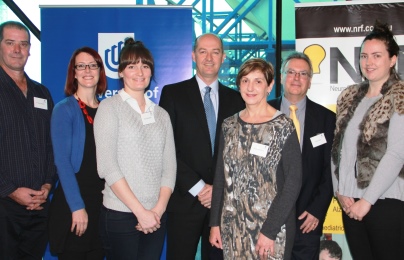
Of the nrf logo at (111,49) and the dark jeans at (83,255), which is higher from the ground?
the nrf logo at (111,49)

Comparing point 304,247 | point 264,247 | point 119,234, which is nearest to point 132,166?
point 119,234

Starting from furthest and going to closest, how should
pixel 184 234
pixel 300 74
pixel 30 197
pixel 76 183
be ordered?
1. pixel 300 74
2. pixel 184 234
3. pixel 30 197
4. pixel 76 183

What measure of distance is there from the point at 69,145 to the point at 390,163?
1.84m

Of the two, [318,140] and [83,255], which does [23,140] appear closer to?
[83,255]

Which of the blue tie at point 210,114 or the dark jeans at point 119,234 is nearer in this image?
the dark jeans at point 119,234

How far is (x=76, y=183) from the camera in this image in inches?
88.3

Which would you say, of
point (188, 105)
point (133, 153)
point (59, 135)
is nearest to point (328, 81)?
point (188, 105)

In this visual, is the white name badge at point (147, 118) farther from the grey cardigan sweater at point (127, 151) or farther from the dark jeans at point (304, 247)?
the dark jeans at point (304, 247)

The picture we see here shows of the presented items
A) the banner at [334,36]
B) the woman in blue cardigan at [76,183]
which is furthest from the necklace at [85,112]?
the banner at [334,36]

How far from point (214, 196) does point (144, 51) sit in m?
0.92

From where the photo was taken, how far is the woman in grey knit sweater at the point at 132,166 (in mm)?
2068

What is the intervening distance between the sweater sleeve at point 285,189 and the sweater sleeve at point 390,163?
0.56m

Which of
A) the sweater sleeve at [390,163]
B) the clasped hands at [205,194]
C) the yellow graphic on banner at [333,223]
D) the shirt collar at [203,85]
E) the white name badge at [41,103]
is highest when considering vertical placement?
the shirt collar at [203,85]

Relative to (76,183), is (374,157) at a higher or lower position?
higher
